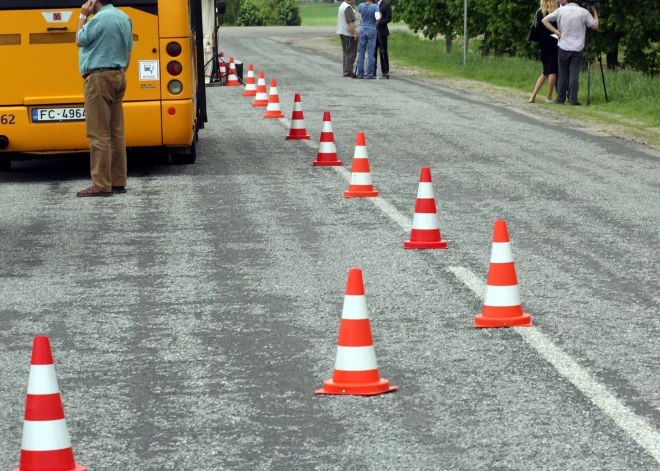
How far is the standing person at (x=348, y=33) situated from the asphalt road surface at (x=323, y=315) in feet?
56.4

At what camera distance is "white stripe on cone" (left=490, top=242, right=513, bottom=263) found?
7.45 metres

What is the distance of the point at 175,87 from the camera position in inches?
571

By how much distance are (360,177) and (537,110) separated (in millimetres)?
11058

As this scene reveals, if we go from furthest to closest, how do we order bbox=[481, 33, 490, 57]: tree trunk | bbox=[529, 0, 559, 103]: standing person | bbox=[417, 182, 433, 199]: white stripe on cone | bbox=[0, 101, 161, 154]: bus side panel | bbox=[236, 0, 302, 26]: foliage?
bbox=[236, 0, 302, 26]: foliage, bbox=[481, 33, 490, 57]: tree trunk, bbox=[529, 0, 559, 103]: standing person, bbox=[0, 101, 161, 154]: bus side panel, bbox=[417, 182, 433, 199]: white stripe on cone

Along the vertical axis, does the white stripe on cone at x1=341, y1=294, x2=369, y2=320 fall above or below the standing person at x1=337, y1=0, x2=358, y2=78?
above

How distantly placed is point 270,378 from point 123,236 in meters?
4.56

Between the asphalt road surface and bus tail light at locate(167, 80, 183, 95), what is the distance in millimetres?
882

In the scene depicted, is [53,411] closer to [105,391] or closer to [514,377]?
[105,391]

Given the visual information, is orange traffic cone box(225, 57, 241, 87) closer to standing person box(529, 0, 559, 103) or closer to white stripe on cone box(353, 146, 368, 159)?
standing person box(529, 0, 559, 103)

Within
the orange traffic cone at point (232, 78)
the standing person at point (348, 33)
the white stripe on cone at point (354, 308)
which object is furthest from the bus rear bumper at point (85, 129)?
the standing person at point (348, 33)

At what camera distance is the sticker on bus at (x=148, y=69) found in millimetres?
14406

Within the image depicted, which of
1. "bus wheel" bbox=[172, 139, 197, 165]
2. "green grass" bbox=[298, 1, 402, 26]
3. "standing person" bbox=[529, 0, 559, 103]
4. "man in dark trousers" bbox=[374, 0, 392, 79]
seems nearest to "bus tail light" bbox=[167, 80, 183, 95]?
"bus wheel" bbox=[172, 139, 197, 165]

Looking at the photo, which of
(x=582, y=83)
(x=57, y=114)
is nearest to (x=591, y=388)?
(x=57, y=114)

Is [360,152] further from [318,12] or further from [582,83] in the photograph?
[318,12]
